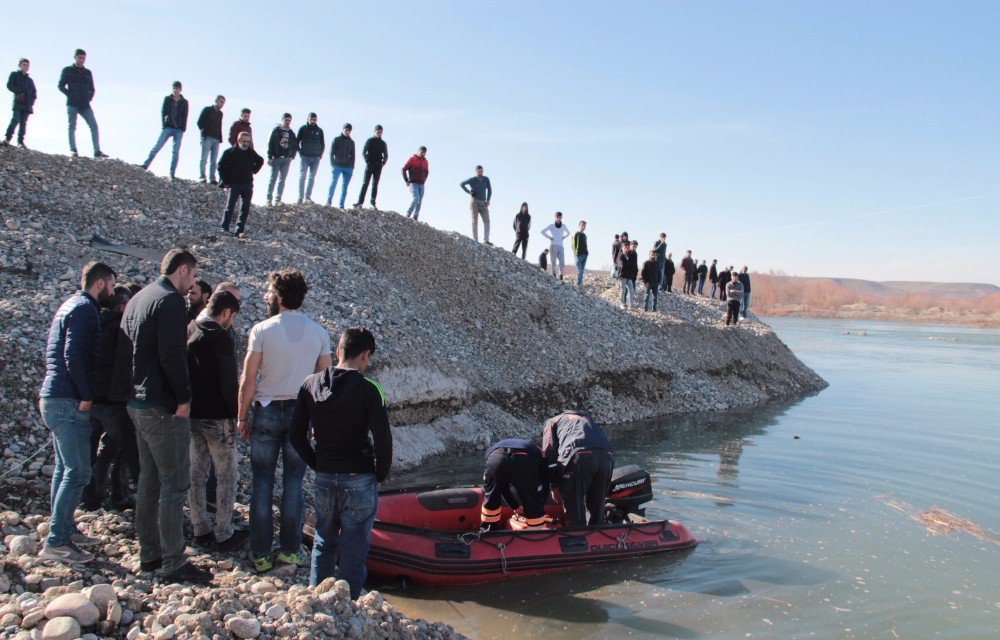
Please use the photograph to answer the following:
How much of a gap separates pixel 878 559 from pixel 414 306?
369 inches

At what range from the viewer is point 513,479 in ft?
23.2

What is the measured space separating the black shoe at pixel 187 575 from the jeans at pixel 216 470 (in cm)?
66

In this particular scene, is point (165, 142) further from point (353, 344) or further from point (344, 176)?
point (353, 344)

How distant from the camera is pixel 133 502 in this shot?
6.14 m

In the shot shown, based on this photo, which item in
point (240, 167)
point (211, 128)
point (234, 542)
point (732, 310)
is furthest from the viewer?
point (732, 310)

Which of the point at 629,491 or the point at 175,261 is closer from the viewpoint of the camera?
the point at 175,261

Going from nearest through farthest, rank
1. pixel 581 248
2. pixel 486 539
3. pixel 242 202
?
pixel 486 539 → pixel 242 202 → pixel 581 248

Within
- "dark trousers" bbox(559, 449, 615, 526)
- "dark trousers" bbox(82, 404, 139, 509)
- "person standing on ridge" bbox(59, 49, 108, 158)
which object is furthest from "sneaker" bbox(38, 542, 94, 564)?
"person standing on ridge" bbox(59, 49, 108, 158)

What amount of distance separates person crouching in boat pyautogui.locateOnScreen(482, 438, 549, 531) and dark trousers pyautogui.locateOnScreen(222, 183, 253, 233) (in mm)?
7850

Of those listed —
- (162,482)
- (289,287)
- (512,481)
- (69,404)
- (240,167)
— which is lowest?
(512,481)

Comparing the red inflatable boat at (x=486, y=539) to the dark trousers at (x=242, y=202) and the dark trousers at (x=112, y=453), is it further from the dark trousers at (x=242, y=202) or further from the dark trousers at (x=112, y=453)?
the dark trousers at (x=242, y=202)

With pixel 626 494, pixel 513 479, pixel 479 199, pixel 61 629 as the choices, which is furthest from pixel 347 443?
pixel 479 199

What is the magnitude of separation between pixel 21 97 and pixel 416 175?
799cm

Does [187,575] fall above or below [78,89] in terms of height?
below
